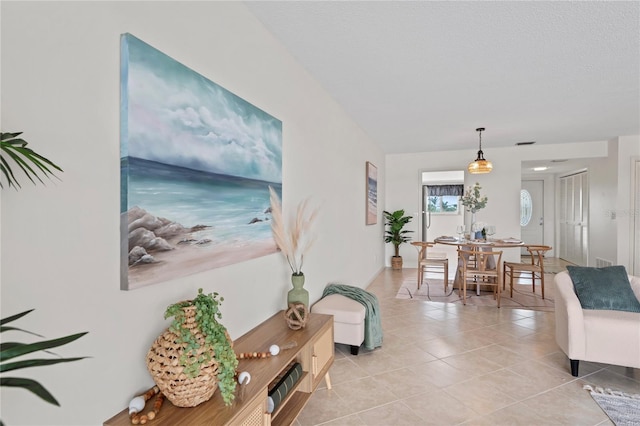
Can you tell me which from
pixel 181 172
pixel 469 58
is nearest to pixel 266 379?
pixel 181 172

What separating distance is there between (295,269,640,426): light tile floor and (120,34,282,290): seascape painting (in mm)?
1222

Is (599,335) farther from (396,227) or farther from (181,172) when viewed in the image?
(396,227)

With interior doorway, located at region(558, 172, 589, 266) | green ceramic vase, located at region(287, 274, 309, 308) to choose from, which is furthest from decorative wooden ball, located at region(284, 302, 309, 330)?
interior doorway, located at region(558, 172, 589, 266)

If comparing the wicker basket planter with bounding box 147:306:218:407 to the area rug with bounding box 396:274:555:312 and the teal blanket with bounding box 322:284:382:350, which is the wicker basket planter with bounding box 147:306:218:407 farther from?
the area rug with bounding box 396:274:555:312

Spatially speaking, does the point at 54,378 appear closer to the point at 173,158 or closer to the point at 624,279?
the point at 173,158

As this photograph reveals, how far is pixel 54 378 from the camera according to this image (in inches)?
40.7

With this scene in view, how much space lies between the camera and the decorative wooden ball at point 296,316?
6.95ft

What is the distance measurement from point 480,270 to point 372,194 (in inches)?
80.1

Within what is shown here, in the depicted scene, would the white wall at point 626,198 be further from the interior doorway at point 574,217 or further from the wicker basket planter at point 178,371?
the wicker basket planter at point 178,371

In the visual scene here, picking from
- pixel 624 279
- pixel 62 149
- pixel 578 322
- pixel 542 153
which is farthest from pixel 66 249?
pixel 542 153

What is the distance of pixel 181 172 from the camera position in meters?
1.51

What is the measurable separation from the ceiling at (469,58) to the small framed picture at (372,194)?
38.2 inches

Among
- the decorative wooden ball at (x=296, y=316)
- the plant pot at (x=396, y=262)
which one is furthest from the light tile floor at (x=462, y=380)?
the plant pot at (x=396, y=262)

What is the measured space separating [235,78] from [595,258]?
736 cm
